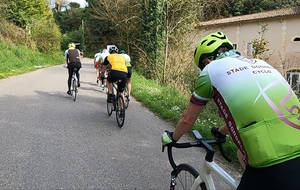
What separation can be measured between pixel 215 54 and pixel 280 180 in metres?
0.96

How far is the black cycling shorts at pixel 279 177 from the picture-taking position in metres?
1.52

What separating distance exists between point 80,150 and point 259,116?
403 cm

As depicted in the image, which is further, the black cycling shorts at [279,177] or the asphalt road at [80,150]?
the asphalt road at [80,150]

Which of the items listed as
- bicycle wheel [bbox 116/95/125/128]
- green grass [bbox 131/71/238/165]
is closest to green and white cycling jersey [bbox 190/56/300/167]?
green grass [bbox 131/71/238/165]

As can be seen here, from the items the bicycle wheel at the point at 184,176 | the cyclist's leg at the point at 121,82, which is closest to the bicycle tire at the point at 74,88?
the cyclist's leg at the point at 121,82

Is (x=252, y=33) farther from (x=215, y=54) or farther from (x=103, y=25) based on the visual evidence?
(x=215, y=54)

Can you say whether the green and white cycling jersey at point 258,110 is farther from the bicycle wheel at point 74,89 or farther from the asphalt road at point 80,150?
the bicycle wheel at point 74,89

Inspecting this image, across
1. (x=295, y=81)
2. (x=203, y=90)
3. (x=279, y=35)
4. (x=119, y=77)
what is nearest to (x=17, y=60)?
(x=119, y=77)

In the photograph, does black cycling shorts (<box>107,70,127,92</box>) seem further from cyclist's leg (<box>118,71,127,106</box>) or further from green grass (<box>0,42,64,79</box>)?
green grass (<box>0,42,64,79</box>)

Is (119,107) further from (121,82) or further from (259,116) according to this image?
(259,116)

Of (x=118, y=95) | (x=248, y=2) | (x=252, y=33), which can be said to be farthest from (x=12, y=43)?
(x=248, y=2)

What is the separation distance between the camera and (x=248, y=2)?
39562 millimetres

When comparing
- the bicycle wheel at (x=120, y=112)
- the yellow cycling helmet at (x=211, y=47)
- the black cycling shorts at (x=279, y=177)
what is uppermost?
the yellow cycling helmet at (x=211, y=47)

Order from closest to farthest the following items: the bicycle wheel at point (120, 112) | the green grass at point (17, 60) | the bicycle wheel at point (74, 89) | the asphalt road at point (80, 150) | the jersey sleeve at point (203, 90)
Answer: the jersey sleeve at point (203, 90), the asphalt road at point (80, 150), the bicycle wheel at point (120, 112), the bicycle wheel at point (74, 89), the green grass at point (17, 60)
